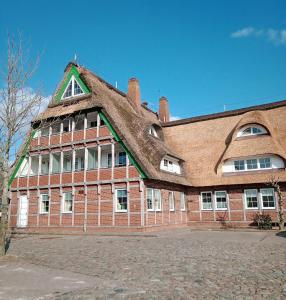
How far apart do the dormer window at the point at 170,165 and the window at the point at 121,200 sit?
12.7 ft

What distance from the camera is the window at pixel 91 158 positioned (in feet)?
79.5

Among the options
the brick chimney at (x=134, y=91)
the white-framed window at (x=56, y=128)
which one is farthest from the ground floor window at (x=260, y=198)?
the white-framed window at (x=56, y=128)

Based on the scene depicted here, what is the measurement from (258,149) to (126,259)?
58.0ft

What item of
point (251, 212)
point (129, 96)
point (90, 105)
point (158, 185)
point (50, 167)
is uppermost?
point (129, 96)

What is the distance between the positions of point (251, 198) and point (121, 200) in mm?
10454

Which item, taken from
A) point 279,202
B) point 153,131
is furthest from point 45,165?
point 279,202

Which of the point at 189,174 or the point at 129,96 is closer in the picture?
the point at 189,174

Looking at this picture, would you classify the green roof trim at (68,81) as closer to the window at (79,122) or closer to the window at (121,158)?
the window at (79,122)

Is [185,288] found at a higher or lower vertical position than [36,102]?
lower

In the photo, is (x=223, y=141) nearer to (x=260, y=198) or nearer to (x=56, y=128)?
(x=260, y=198)

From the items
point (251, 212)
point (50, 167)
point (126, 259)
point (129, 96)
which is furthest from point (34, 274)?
point (129, 96)

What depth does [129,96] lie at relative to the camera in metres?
31.0

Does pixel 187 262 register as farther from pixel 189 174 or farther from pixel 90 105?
pixel 189 174

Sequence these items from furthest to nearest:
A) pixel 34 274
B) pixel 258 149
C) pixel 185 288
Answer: pixel 258 149 < pixel 34 274 < pixel 185 288
